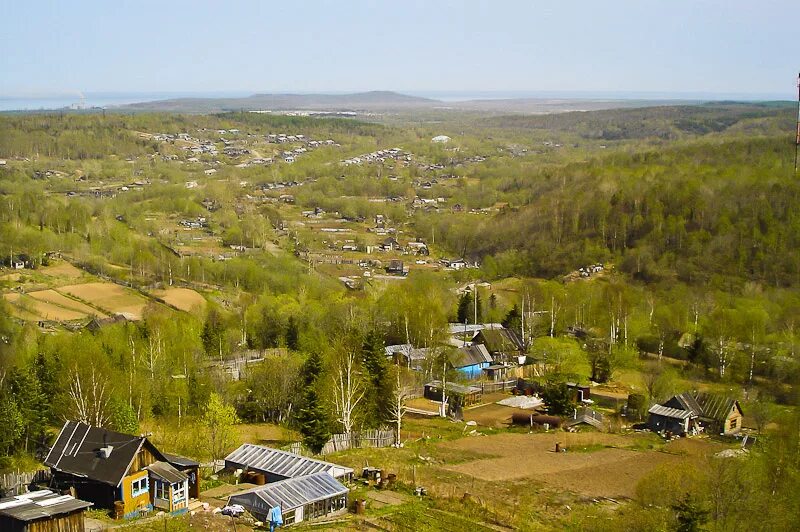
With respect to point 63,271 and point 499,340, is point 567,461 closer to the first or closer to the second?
point 499,340

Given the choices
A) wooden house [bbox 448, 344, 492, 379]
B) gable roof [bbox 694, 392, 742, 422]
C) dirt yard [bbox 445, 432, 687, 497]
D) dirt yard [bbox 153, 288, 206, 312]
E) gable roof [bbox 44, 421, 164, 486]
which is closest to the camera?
gable roof [bbox 44, 421, 164, 486]

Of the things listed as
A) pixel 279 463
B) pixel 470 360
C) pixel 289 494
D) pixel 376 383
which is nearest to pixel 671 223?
pixel 470 360

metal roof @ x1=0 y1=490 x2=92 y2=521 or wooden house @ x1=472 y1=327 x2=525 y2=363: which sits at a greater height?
metal roof @ x1=0 y1=490 x2=92 y2=521

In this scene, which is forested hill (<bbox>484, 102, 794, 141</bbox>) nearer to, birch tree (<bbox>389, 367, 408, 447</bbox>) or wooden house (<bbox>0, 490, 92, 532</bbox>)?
birch tree (<bbox>389, 367, 408, 447</bbox>)

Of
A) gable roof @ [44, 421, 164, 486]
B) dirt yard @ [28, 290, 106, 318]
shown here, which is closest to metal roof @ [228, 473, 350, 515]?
gable roof @ [44, 421, 164, 486]

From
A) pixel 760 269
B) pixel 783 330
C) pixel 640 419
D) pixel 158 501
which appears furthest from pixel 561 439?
pixel 760 269

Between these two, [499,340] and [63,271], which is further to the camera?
[63,271]

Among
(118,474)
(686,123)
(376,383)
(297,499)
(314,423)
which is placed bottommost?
(376,383)
